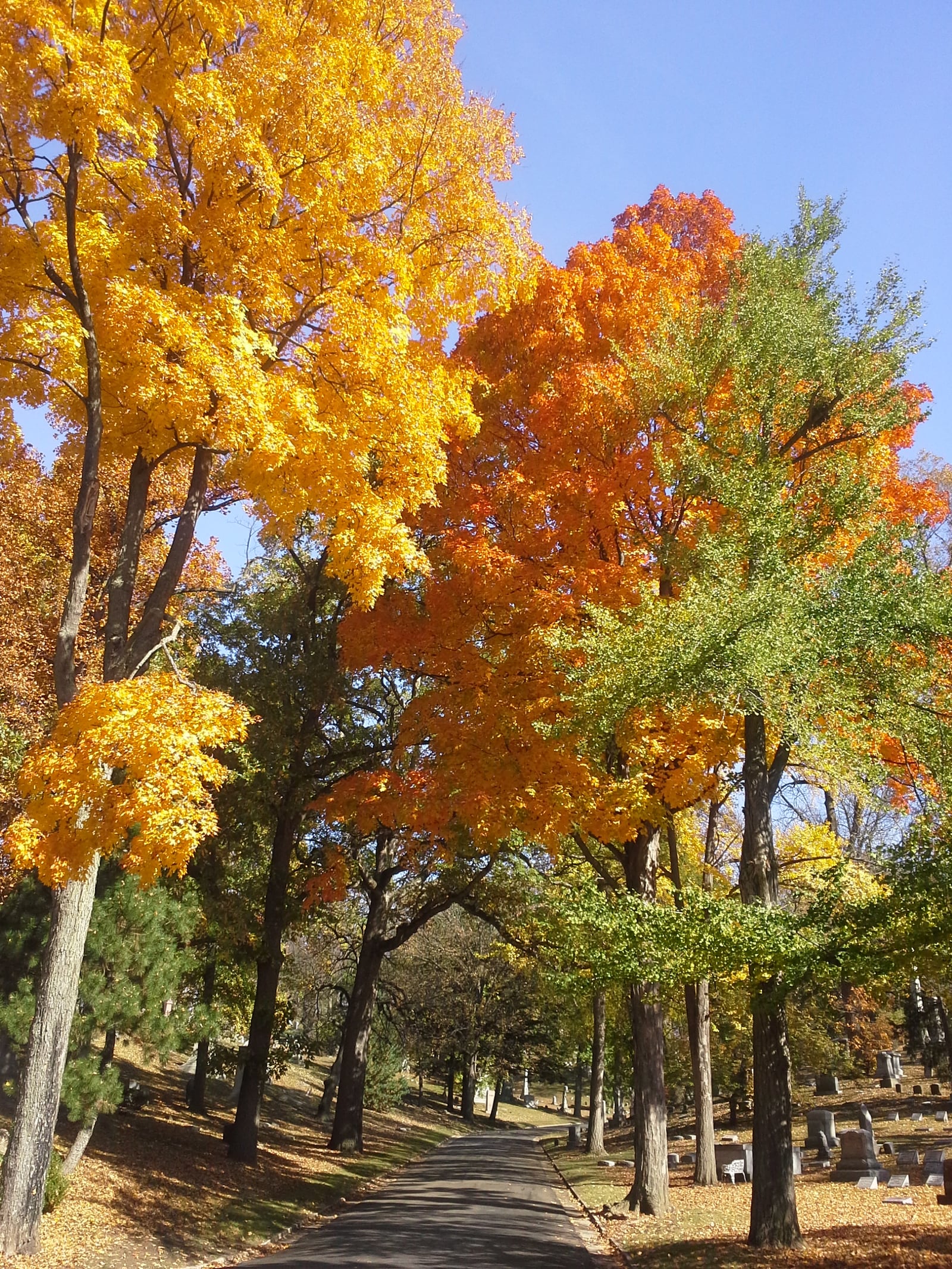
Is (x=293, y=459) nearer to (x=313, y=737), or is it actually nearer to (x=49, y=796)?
(x=49, y=796)

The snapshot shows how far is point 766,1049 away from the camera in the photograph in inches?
400

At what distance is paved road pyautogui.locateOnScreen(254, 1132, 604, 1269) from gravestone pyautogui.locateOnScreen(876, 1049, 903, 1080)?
1397cm

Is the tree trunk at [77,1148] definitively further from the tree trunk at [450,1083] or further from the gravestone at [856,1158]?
the tree trunk at [450,1083]

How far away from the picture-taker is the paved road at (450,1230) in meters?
Result: 9.91

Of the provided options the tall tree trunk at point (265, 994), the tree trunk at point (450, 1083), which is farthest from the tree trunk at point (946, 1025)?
the tree trunk at point (450, 1083)

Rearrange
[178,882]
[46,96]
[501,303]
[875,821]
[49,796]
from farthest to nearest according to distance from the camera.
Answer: [875,821]
[178,882]
[501,303]
[46,96]
[49,796]

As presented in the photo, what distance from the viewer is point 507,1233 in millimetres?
12328

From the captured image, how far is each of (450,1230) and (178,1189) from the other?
425 centimetres

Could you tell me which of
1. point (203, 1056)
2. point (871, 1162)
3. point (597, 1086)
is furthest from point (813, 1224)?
point (597, 1086)

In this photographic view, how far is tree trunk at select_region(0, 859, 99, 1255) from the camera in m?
8.00

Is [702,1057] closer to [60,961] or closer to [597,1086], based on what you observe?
[597,1086]

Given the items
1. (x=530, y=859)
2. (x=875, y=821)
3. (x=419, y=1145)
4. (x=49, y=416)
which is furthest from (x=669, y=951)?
(x=419, y=1145)

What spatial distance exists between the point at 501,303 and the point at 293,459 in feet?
13.6

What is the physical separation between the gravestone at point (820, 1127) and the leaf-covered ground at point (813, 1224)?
0.40 meters
